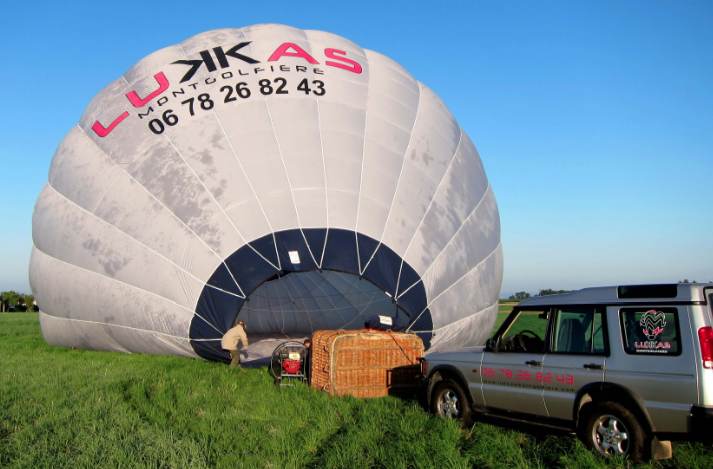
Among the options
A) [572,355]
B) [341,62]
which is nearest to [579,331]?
[572,355]

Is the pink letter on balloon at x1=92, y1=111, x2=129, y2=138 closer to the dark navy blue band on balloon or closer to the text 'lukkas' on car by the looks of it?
the dark navy blue band on balloon

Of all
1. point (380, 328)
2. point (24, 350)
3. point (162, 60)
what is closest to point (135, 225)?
point (162, 60)

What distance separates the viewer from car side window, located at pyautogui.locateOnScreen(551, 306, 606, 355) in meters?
5.43

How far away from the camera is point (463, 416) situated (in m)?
6.49

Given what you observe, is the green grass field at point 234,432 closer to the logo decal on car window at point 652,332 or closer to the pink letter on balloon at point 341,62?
the logo decal on car window at point 652,332

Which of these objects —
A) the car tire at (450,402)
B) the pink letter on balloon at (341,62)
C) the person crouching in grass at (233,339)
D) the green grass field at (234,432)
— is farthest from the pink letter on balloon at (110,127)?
the car tire at (450,402)

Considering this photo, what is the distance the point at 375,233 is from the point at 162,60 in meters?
4.58

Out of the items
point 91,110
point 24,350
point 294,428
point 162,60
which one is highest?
point 162,60

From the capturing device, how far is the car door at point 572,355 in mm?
5340

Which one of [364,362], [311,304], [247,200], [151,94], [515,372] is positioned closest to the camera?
[515,372]

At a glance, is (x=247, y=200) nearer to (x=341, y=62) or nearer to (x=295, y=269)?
(x=295, y=269)

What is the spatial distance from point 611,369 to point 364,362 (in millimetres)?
3332

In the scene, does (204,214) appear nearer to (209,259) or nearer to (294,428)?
(209,259)

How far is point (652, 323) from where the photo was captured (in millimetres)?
5043
